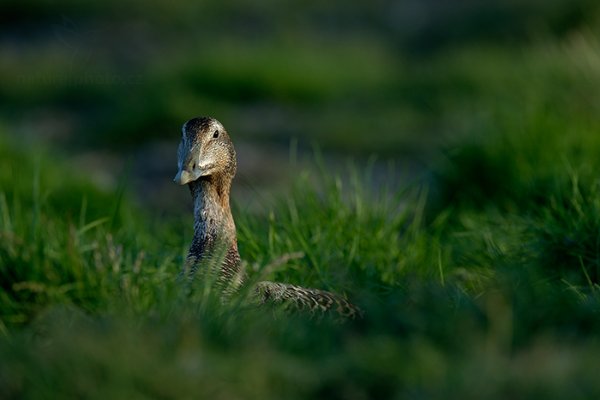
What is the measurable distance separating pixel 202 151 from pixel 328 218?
0.93m

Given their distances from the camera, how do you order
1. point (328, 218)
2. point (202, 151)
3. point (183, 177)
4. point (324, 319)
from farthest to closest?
point (328, 218) < point (202, 151) < point (183, 177) < point (324, 319)

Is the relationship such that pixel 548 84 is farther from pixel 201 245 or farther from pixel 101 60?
pixel 101 60

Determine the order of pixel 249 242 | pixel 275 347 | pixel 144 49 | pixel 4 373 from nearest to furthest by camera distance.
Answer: pixel 4 373 → pixel 275 347 → pixel 249 242 → pixel 144 49

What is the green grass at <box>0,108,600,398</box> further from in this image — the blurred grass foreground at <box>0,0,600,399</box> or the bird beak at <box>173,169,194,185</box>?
the bird beak at <box>173,169,194,185</box>

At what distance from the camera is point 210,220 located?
Result: 3748 millimetres

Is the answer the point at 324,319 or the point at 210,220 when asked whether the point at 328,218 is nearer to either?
the point at 210,220

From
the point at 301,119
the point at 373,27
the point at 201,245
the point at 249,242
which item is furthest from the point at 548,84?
the point at 373,27

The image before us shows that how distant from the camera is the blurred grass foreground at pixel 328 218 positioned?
264 centimetres

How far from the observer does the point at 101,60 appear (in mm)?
12539

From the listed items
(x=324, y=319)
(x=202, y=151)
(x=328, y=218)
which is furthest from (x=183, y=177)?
(x=328, y=218)

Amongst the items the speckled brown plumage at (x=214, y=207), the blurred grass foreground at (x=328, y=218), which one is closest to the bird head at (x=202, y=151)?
the speckled brown plumage at (x=214, y=207)

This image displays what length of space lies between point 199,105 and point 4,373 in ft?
22.1

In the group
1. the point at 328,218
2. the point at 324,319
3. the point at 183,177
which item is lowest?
the point at 324,319

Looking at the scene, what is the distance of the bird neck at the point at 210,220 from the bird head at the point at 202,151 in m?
0.04
